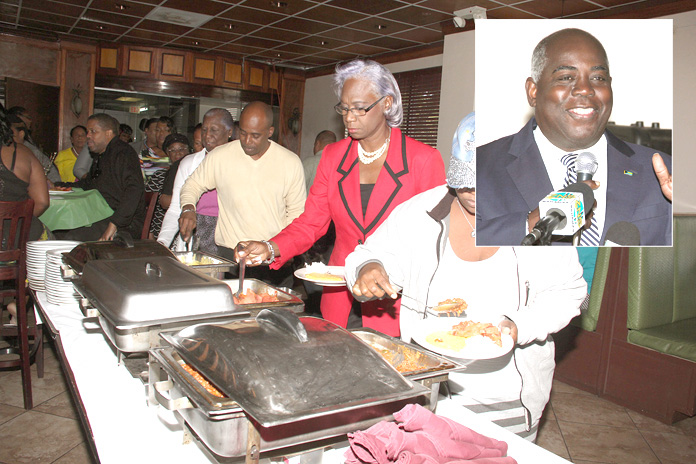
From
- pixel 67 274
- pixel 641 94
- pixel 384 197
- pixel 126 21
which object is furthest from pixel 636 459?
pixel 126 21

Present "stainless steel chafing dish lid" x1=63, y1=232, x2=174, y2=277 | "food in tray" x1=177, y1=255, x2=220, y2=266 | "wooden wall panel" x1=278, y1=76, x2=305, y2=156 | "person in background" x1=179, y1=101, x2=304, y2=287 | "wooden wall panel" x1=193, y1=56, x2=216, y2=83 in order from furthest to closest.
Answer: "wooden wall panel" x1=278, y1=76, x2=305, y2=156, "wooden wall panel" x1=193, y1=56, x2=216, y2=83, "person in background" x1=179, y1=101, x2=304, y2=287, "food in tray" x1=177, y1=255, x2=220, y2=266, "stainless steel chafing dish lid" x1=63, y1=232, x2=174, y2=277

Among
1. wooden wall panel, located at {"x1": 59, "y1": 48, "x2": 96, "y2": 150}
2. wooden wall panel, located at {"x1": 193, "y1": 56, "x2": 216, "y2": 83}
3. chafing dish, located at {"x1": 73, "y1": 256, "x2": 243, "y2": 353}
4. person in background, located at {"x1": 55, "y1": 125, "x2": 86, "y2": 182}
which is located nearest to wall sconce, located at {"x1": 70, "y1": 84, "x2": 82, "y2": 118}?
wooden wall panel, located at {"x1": 59, "y1": 48, "x2": 96, "y2": 150}

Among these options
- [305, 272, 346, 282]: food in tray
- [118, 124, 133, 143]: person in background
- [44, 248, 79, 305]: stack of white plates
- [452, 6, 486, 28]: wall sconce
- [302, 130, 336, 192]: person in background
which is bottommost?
[44, 248, 79, 305]: stack of white plates

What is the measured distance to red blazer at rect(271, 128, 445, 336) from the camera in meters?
1.72

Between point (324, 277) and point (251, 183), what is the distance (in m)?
0.90

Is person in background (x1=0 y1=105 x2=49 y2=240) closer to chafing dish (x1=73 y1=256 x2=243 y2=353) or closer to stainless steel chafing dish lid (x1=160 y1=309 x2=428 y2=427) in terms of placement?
chafing dish (x1=73 y1=256 x2=243 y2=353)

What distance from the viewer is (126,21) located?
245 inches

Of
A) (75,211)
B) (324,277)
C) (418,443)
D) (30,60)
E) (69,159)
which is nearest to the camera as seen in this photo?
(418,443)

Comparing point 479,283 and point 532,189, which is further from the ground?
point 532,189

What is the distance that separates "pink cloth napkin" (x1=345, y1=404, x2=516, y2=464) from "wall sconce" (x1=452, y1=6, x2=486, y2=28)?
183 inches

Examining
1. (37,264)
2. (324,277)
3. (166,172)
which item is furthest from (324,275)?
(166,172)

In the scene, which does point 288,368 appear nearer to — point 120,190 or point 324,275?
point 324,275

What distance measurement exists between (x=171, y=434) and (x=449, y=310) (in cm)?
60

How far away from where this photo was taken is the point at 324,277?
1.62 meters
